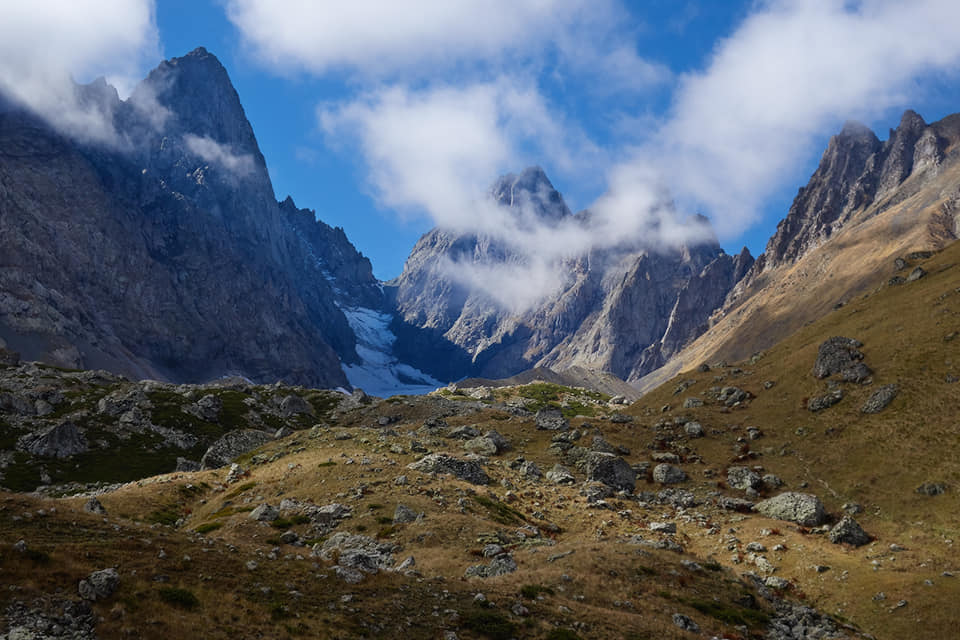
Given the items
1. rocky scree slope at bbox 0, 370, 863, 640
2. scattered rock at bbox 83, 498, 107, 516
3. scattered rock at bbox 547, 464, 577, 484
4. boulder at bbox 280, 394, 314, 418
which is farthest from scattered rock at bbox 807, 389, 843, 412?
boulder at bbox 280, 394, 314, 418

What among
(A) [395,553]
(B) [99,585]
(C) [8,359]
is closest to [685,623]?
(A) [395,553]

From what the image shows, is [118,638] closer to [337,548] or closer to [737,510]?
[337,548]

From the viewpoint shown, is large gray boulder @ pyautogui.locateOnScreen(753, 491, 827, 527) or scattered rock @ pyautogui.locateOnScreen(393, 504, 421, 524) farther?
large gray boulder @ pyautogui.locateOnScreen(753, 491, 827, 527)

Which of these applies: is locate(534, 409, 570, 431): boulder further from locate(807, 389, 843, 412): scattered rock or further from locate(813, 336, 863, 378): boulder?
locate(813, 336, 863, 378): boulder

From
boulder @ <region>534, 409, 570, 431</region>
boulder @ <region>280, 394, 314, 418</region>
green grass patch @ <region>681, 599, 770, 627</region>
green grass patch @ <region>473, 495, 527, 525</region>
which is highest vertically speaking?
boulder @ <region>280, 394, 314, 418</region>

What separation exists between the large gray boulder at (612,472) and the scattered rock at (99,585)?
2084 inches

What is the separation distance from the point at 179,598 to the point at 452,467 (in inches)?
1562

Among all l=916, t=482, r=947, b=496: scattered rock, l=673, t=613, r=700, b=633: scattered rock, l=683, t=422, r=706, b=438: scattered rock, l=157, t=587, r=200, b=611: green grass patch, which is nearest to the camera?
l=157, t=587, r=200, b=611: green grass patch

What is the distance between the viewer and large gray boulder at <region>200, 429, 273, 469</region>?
3287 inches

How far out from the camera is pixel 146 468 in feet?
339

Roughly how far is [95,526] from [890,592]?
5122cm

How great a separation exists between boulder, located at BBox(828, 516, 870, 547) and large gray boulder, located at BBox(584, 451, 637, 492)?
69.1 feet

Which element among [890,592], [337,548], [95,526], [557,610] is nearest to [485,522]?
[337,548]

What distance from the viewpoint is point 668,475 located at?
221ft
